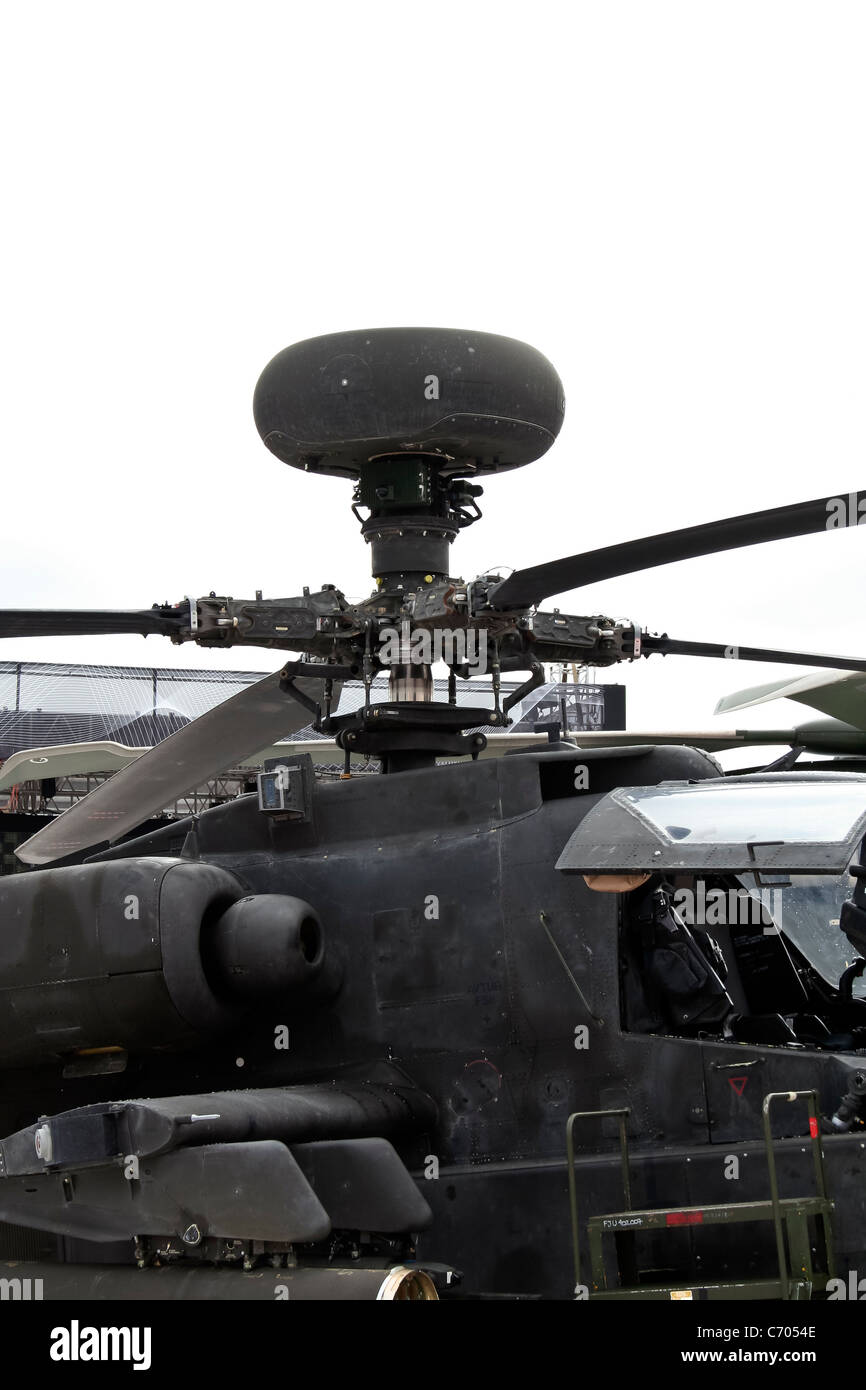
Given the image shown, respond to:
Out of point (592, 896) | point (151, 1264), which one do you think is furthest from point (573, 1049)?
point (151, 1264)

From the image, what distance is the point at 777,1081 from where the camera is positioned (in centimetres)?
640

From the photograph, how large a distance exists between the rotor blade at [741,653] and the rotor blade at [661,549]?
1.33 meters

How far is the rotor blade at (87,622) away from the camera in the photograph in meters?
7.03

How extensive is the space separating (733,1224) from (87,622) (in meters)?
3.94

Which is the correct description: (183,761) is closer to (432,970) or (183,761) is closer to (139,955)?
(139,955)

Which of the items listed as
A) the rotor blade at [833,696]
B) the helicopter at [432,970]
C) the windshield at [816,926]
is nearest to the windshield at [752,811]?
the helicopter at [432,970]

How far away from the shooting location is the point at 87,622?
725 cm

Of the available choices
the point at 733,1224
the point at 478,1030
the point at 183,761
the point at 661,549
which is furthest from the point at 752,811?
the point at 183,761

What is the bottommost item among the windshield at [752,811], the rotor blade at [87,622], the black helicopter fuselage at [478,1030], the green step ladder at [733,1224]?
the green step ladder at [733,1224]

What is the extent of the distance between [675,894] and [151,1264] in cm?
290

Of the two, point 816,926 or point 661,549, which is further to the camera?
point 816,926

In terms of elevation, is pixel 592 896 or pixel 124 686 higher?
pixel 124 686

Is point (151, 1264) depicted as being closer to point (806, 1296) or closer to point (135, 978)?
point (135, 978)

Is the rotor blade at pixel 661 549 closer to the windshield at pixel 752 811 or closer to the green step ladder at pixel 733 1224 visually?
the windshield at pixel 752 811
